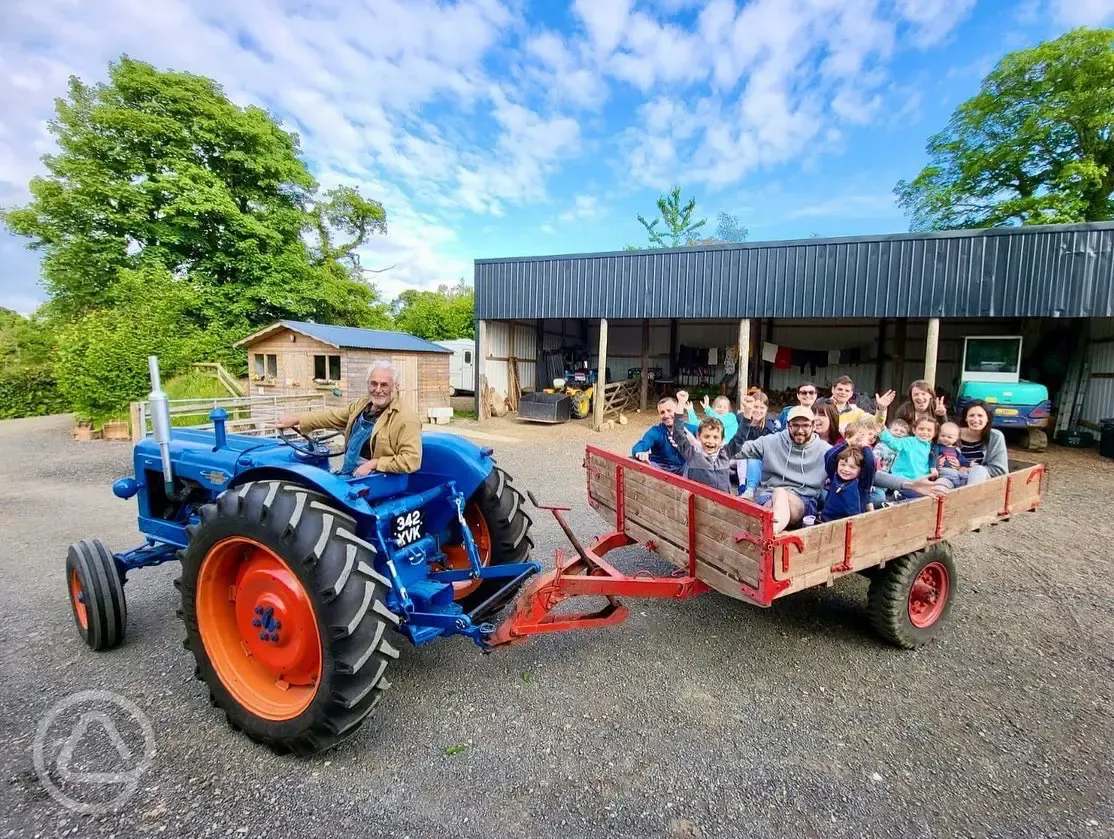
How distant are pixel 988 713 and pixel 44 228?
89.0 feet

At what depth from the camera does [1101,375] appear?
36.4 feet

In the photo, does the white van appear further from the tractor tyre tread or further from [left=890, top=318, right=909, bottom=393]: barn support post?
the tractor tyre tread

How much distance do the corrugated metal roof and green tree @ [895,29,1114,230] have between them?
9.67 metres

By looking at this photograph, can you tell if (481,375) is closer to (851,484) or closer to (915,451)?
(915,451)

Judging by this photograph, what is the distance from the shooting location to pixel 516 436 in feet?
40.3

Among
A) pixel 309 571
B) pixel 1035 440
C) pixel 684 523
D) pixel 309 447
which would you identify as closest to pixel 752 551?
pixel 684 523

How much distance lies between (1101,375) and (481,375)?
14.1 m

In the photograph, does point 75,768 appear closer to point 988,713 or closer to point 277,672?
point 277,672

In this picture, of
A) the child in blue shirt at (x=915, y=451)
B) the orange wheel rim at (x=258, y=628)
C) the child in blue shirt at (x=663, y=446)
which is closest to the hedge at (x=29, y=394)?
the orange wheel rim at (x=258, y=628)

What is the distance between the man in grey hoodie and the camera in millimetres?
3191

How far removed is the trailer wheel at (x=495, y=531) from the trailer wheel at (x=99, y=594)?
6.09 ft

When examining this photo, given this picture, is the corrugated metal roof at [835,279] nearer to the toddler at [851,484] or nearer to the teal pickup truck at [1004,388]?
the teal pickup truck at [1004,388]

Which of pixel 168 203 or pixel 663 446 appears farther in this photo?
pixel 168 203

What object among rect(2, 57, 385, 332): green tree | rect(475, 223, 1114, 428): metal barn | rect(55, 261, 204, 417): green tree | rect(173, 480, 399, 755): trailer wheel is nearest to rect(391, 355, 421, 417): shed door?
rect(475, 223, 1114, 428): metal barn
